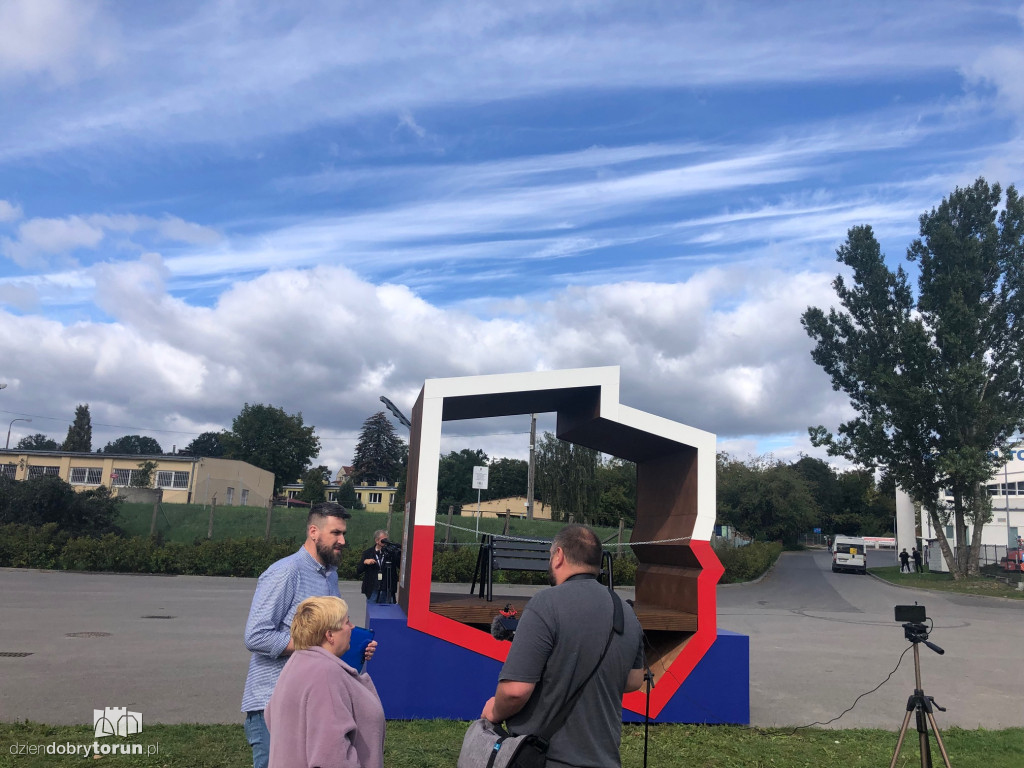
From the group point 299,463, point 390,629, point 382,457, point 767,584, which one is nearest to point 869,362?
point 767,584

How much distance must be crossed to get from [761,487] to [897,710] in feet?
183

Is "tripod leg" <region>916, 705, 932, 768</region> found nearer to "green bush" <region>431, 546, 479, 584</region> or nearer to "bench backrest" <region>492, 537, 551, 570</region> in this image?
"bench backrest" <region>492, 537, 551, 570</region>

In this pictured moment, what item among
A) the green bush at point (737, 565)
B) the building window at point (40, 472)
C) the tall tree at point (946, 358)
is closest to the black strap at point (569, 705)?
the green bush at point (737, 565)

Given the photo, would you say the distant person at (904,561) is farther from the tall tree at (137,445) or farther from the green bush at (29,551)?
the tall tree at (137,445)

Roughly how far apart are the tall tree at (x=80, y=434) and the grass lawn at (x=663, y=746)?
106333 mm

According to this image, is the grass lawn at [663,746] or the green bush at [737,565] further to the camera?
the green bush at [737,565]

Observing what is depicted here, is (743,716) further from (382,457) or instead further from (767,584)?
(382,457)

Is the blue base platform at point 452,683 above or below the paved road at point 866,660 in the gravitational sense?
above

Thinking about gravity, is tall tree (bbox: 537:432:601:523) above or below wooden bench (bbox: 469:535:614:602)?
above

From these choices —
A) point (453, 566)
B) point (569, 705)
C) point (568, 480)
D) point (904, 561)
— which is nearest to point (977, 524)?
point (904, 561)

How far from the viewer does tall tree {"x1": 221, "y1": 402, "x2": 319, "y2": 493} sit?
295 ft

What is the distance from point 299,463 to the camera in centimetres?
9244

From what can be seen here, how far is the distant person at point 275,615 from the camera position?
3.55 meters

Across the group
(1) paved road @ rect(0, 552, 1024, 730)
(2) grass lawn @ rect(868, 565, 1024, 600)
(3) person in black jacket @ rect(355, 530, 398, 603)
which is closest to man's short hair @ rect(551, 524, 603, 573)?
(1) paved road @ rect(0, 552, 1024, 730)
